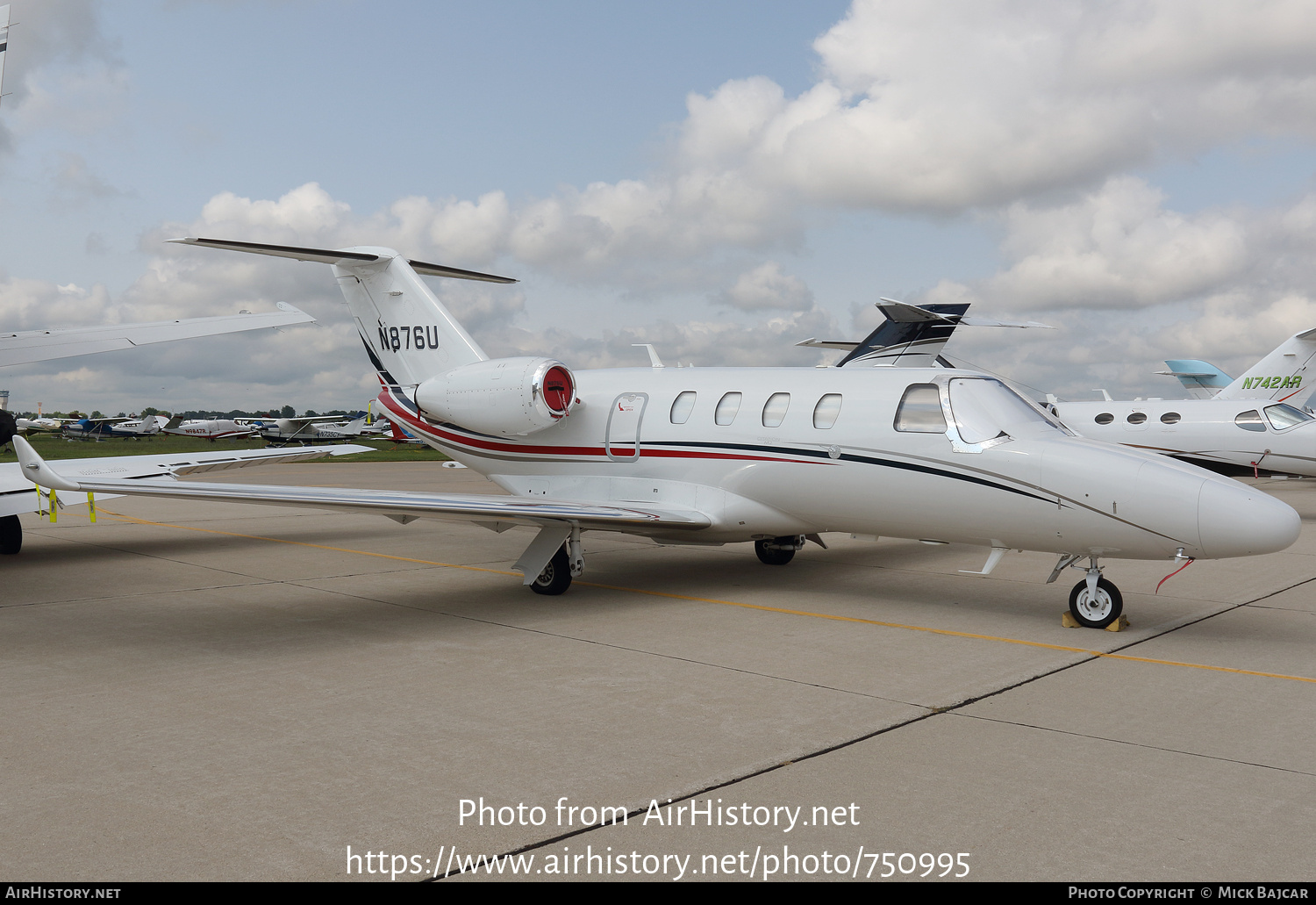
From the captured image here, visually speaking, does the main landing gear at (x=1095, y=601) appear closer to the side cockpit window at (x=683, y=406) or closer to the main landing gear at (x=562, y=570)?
the side cockpit window at (x=683, y=406)

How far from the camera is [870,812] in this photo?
3.92 m

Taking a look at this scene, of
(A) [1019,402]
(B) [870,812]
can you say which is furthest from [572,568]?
(B) [870,812]

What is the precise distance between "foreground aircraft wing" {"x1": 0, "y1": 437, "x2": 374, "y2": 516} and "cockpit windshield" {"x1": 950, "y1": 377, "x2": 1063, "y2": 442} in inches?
295

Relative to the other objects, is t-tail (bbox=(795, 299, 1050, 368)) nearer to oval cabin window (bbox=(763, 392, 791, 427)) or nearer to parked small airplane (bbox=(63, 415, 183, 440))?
oval cabin window (bbox=(763, 392, 791, 427))

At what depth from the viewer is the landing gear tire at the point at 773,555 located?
38.3ft

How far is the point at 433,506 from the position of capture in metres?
8.20

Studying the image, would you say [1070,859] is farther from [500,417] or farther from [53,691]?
[500,417]

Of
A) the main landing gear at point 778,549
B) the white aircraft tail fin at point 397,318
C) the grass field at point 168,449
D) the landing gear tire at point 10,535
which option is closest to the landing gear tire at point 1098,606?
the main landing gear at point 778,549

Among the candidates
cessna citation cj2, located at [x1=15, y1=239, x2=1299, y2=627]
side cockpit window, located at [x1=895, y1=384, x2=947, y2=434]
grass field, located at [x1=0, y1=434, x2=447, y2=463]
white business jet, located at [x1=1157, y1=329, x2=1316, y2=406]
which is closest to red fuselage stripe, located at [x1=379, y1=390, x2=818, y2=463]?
cessna citation cj2, located at [x1=15, y1=239, x2=1299, y2=627]

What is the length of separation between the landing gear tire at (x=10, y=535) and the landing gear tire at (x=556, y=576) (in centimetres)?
750

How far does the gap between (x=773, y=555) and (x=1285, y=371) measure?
2226cm

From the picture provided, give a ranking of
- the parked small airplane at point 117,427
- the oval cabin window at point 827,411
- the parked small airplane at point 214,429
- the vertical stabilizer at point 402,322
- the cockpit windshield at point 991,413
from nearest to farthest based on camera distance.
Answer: the cockpit windshield at point 991,413, the oval cabin window at point 827,411, the vertical stabilizer at point 402,322, the parked small airplane at point 214,429, the parked small airplane at point 117,427

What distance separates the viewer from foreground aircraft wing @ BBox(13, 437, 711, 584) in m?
7.37

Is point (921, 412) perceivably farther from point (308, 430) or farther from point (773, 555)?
point (308, 430)
